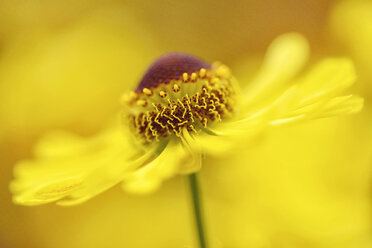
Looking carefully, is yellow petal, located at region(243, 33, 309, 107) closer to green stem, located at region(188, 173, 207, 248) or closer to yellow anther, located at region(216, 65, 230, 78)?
yellow anther, located at region(216, 65, 230, 78)

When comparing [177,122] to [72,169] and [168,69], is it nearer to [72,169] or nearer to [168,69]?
[168,69]

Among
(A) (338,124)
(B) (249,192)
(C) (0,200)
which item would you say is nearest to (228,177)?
(B) (249,192)

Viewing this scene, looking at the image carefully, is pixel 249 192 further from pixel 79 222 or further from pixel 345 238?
pixel 79 222

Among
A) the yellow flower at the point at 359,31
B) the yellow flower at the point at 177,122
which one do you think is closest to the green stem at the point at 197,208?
the yellow flower at the point at 177,122

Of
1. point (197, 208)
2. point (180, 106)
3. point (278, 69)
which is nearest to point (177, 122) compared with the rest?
point (180, 106)

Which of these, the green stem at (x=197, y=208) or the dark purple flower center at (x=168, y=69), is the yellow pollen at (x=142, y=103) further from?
the green stem at (x=197, y=208)

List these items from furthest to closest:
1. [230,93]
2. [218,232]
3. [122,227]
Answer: [122,227], [218,232], [230,93]
